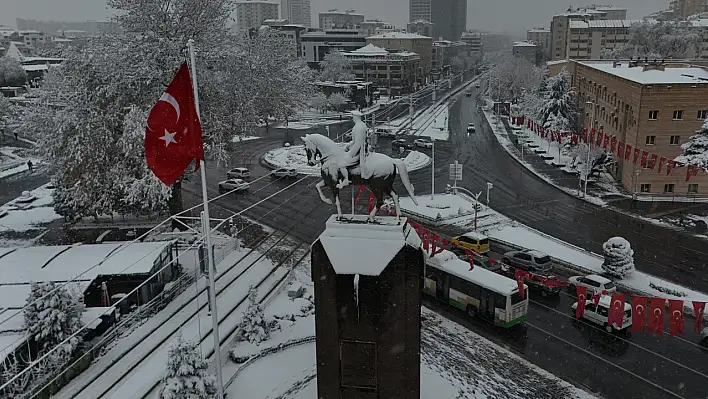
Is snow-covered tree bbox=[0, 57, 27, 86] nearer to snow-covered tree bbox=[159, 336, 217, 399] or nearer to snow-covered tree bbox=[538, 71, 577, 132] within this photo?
snow-covered tree bbox=[538, 71, 577, 132]

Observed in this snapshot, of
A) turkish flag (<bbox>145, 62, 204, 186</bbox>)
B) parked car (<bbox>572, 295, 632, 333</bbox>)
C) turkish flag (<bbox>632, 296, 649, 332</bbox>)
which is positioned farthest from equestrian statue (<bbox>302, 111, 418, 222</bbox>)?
parked car (<bbox>572, 295, 632, 333</bbox>)

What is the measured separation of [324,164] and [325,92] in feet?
272

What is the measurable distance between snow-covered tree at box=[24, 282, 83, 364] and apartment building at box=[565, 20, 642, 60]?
410 ft

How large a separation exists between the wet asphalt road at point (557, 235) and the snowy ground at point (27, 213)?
913 centimetres

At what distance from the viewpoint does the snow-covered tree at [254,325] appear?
19.9 meters

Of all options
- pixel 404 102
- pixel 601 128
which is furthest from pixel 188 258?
pixel 404 102

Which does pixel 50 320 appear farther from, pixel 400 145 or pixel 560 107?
pixel 560 107

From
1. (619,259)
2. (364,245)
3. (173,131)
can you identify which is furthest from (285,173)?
(364,245)

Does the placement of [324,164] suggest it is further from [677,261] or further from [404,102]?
[404,102]

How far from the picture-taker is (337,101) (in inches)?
→ 3465

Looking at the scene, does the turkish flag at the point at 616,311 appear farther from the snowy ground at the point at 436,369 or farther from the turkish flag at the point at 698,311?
the snowy ground at the point at 436,369

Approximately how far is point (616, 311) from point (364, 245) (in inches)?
477

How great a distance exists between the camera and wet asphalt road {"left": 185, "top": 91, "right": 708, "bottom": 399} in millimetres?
18219

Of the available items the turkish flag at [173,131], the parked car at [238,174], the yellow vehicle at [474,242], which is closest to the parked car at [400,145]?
the parked car at [238,174]
